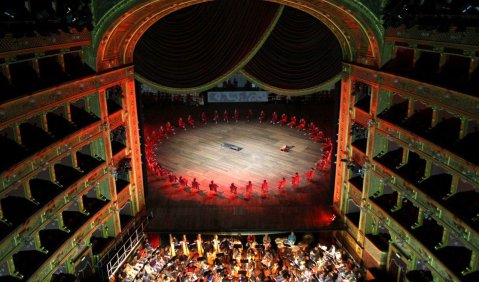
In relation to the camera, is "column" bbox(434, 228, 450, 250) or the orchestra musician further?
the orchestra musician

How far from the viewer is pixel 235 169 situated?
826 inches

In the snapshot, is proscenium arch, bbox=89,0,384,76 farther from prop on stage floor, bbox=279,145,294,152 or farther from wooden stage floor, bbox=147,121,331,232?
prop on stage floor, bbox=279,145,294,152

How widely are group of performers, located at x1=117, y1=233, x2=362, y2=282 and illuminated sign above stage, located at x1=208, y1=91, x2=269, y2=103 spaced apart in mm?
18046

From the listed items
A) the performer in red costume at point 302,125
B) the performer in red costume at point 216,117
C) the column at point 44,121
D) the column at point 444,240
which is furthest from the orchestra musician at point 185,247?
the performer in red costume at point 216,117

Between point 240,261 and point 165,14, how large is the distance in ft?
29.9

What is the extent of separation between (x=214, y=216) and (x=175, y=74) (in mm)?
Result: 5794

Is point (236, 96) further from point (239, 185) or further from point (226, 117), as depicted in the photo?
point (239, 185)

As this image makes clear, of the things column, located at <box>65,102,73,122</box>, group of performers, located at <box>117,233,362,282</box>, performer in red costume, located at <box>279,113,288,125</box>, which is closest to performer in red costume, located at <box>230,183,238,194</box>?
group of performers, located at <box>117,233,362,282</box>

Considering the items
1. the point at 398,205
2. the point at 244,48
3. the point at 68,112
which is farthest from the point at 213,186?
the point at 398,205

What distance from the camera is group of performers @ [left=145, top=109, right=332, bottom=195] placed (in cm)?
1869

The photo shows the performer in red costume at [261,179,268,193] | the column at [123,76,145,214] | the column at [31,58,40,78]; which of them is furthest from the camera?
the performer in red costume at [261,179,268,193]

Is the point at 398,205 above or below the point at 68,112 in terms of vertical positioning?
below

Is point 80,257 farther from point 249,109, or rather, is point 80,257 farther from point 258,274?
point 249,109

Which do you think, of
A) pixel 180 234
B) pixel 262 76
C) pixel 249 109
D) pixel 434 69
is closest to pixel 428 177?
pixel 434 69
